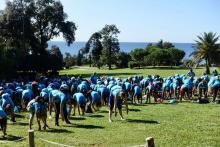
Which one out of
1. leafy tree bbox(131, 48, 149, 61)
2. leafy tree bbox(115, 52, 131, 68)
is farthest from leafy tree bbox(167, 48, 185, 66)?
leafy tree bbox(115, 52, 131, 68)

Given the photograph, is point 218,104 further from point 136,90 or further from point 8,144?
point 8,144

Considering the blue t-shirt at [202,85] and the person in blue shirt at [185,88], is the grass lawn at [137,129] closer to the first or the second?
Result: the person in blue shirt at [185,88]

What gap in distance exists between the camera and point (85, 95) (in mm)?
25875

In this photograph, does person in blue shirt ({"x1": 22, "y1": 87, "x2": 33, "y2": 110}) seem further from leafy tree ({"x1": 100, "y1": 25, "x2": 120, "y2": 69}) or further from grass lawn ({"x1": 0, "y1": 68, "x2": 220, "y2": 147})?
leafy tree ({"x1": 100, "y1": 25, "x2": 120, "y2": 69})

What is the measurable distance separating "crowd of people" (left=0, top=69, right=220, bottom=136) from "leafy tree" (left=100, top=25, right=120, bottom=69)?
41976mm

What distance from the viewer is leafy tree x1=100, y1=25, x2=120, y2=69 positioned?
76.1 meters

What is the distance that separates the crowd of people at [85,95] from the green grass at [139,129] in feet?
2.33

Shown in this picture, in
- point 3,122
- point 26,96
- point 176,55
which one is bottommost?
point 3,122

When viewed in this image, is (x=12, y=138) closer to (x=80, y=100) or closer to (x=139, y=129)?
(x=139, y=129)

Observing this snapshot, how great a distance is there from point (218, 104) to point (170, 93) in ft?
13.7

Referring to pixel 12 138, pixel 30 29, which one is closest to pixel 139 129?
pixel 12 138

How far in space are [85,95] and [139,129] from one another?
7.34m

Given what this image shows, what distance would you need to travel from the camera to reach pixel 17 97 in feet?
88.2

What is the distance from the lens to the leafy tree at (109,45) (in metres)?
76.1
